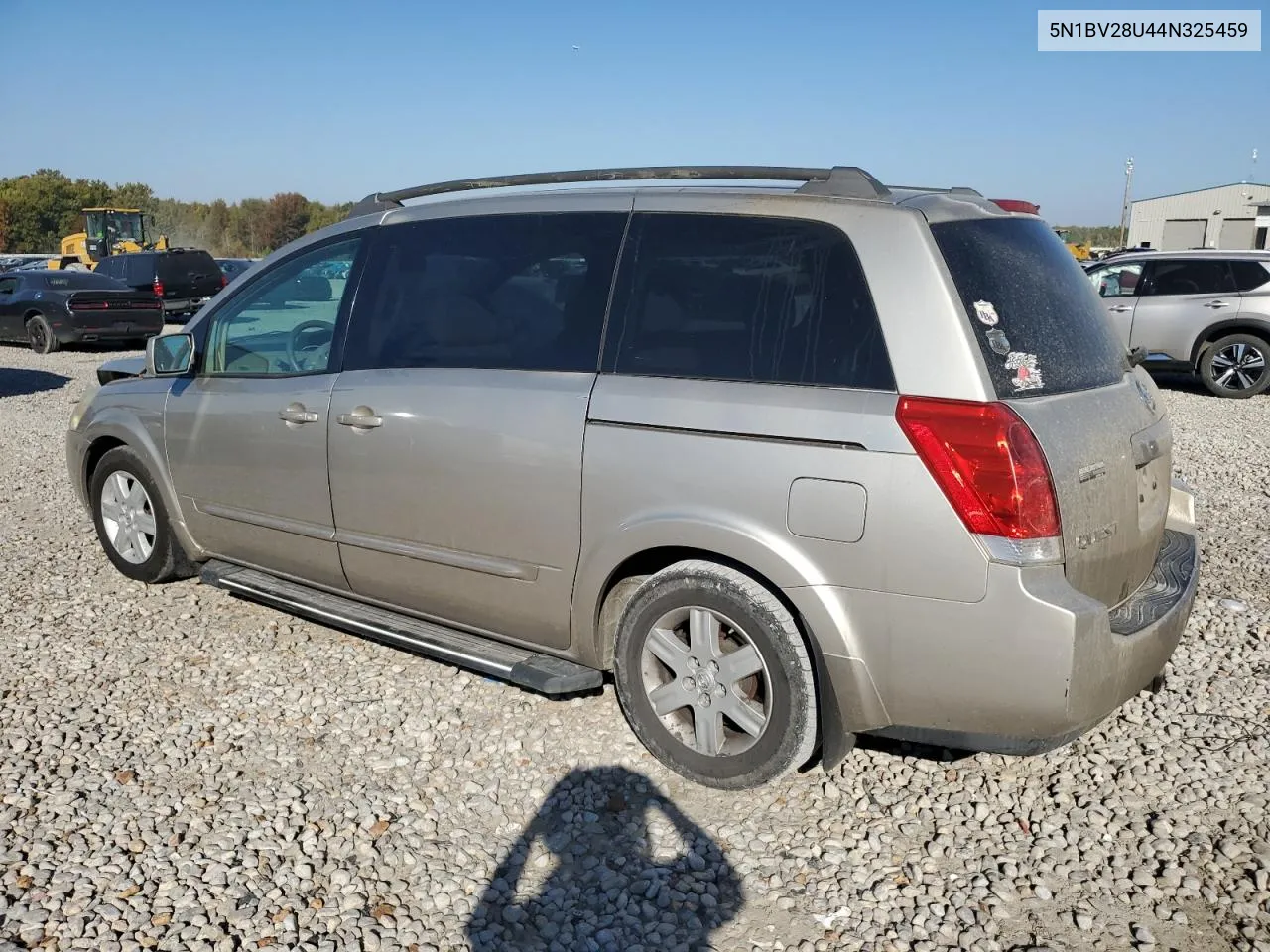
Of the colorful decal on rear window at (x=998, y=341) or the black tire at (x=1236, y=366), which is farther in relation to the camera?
the black tire at (x=1236, y=366)

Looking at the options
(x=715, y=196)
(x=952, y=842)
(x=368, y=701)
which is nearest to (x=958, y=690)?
(x=952, y=842)

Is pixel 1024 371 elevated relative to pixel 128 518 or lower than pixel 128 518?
elevated

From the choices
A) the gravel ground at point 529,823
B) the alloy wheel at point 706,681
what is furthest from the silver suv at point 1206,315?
the alloy wheel at point 706,681

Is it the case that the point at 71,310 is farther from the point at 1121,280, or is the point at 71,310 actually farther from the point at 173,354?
the point at 1121,280

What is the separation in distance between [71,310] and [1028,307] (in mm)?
18491

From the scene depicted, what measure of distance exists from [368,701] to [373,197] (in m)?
2.18

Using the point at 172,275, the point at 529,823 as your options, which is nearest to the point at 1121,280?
the point at 529,823

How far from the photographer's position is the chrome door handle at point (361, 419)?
4.21m

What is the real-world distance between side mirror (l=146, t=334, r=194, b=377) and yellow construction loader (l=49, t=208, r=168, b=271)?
35399 millimetres

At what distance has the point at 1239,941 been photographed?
9.16 feet

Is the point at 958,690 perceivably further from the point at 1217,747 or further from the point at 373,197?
the point at 373,197

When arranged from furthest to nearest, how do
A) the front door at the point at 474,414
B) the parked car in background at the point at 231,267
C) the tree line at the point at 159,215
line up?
1. the tree line at the point at 159,215
2. the parked car in background at the point at 231,267
3. the front door at the point at 474,414

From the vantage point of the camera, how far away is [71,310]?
59.8 feet

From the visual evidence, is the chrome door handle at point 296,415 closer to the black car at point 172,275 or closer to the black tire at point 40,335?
the black tire at point 40,335
